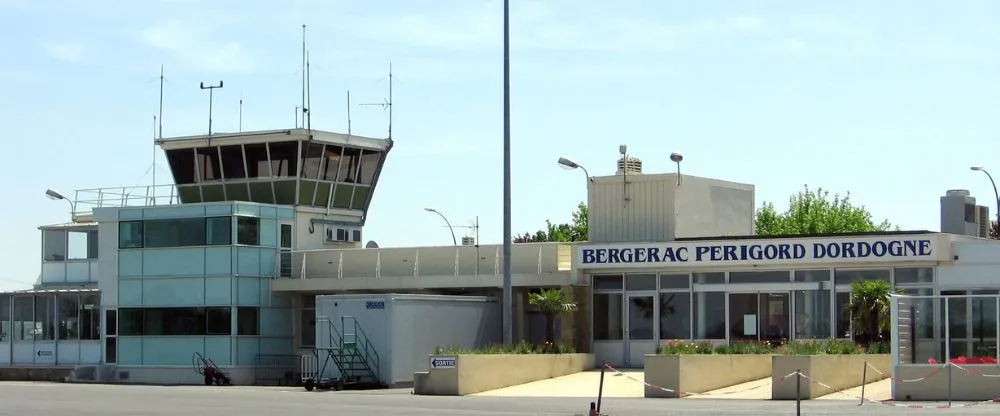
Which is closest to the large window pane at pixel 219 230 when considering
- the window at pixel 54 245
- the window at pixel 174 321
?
the window at pixel 174 321

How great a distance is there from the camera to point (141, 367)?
4950 cm

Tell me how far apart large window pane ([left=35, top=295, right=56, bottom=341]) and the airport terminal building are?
76mm

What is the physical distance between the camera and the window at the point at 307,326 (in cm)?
5062

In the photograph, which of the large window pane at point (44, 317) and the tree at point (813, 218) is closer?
the large window pane at point (44, 317)

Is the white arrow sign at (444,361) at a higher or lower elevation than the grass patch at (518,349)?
lower

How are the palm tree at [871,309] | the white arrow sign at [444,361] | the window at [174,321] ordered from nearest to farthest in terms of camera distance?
the white arrow sign at [444,361] → the palm tree at [871,309] → the window at [174,321]

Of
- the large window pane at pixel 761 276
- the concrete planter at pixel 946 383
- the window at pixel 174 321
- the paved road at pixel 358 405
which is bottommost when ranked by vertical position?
the paved road at pixel 358 405

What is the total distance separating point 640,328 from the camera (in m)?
45.0

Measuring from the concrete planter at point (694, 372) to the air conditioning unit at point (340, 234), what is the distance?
17726mm

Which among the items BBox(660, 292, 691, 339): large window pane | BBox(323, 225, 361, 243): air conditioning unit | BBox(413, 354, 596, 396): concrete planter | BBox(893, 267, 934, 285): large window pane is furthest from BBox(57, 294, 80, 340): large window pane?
BBox(893, 267, 934, 285): large window pane

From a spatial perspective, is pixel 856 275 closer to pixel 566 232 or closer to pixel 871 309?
pixel 871 309

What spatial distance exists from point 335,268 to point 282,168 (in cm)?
387

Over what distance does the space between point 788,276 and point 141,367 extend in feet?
67.8

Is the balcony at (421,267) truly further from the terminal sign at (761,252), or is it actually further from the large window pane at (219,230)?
the large window pane at (219,230)
